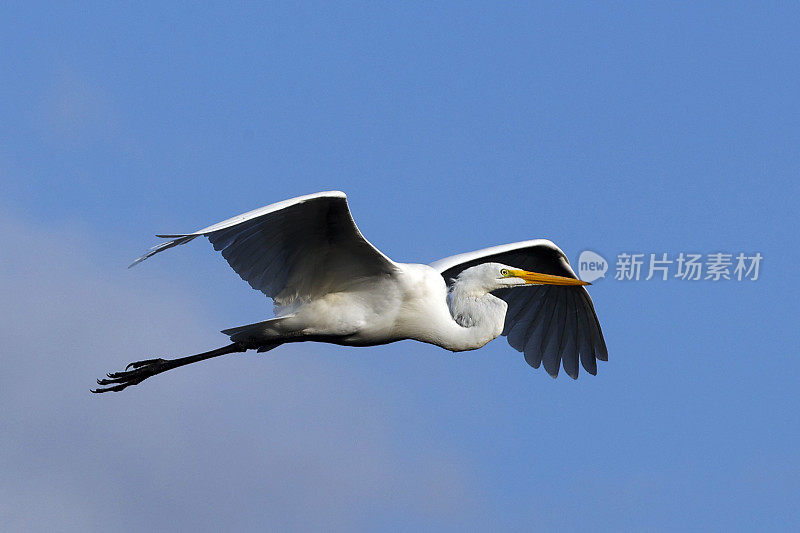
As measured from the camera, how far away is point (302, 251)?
10867 millimetres

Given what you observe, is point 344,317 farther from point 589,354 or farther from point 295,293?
point 589,354

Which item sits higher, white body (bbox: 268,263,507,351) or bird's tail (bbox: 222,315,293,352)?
white body (bbox: 268,263,507,351)

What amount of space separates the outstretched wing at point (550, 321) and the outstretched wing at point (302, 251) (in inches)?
108

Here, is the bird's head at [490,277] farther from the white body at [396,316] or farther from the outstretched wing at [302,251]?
the outstretched wing at [302,251]

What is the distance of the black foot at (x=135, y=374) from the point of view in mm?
12375

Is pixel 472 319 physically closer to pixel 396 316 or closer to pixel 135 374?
pixel 396 316

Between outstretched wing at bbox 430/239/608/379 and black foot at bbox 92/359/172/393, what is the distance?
3.87 meters

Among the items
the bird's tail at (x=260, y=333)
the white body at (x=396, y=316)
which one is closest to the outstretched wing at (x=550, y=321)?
the white body at (x=396, y=316)

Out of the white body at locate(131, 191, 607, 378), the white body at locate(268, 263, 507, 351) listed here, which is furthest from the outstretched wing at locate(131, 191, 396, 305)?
the white body at locate(268, 263, 507, 351)

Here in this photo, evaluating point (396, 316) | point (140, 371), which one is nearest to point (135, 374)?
point (140, 371)

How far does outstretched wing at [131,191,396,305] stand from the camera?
33.9 feet

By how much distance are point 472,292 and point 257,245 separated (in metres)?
2.20

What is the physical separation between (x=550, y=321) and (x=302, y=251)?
13.8 ft

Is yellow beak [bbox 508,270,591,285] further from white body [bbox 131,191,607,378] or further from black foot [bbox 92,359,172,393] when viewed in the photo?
black foot [bbox 92,359,172,393]
